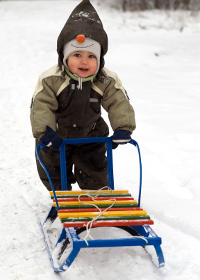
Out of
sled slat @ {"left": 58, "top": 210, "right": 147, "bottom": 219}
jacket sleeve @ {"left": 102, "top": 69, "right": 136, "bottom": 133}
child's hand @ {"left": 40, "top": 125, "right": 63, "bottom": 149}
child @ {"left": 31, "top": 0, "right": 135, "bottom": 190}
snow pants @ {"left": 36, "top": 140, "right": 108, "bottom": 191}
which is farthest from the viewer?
snow pants @ {"left": 36, "top": 140, "right": 108, "bottom": 191}

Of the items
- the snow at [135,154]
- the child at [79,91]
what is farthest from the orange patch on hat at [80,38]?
the snow at [135,154]

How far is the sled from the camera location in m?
2.26

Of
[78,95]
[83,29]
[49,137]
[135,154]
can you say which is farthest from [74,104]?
[135,154]

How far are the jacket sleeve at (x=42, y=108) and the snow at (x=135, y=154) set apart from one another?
0.73 m

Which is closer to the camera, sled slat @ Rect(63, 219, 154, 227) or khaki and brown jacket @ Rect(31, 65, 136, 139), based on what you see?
sled slat @ Rect(63, 219, 154, 227)

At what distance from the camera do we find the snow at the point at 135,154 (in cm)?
254

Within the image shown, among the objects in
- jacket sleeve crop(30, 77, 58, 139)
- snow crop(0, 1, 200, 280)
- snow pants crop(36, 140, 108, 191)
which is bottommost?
snow crop(0, 1, 200, 280)

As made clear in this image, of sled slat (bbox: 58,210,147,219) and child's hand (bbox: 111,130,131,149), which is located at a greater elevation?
child's hand (bbox: 111,130,131,149)

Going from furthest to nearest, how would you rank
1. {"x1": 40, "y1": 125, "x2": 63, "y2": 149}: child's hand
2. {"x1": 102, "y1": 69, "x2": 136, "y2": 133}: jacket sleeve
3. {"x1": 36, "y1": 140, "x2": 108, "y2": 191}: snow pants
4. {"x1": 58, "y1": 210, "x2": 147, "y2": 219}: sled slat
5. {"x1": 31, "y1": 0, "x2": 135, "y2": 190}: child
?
{"x1": 36, "y1": 140, "x2": 108, "y2": 191}: snow pants → {"x1": 102, "y1": 69, "x2": 136, "y2": 133}: jacket sleeve → {"x1": 31, "y1": 0, "x2": 135, "y2": 190}: child → {"x1": 40, "y1": 125, "x2": 63, "y2": 149}: child's hand → {"x1": 58, "y1": 210, "x2": 147, "y2": 219}: sled slat

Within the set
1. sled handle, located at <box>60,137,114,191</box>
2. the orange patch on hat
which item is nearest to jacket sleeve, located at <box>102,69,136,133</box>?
sled handle, located at <box>60,137,114,191</box>

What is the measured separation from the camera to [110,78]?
2.98m

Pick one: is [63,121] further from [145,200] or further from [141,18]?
[141,18]

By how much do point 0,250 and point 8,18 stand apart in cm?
1123

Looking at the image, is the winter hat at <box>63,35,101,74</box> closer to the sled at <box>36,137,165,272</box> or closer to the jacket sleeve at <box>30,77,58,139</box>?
the jacket sleeve at <box>30,77,58,139</box>
